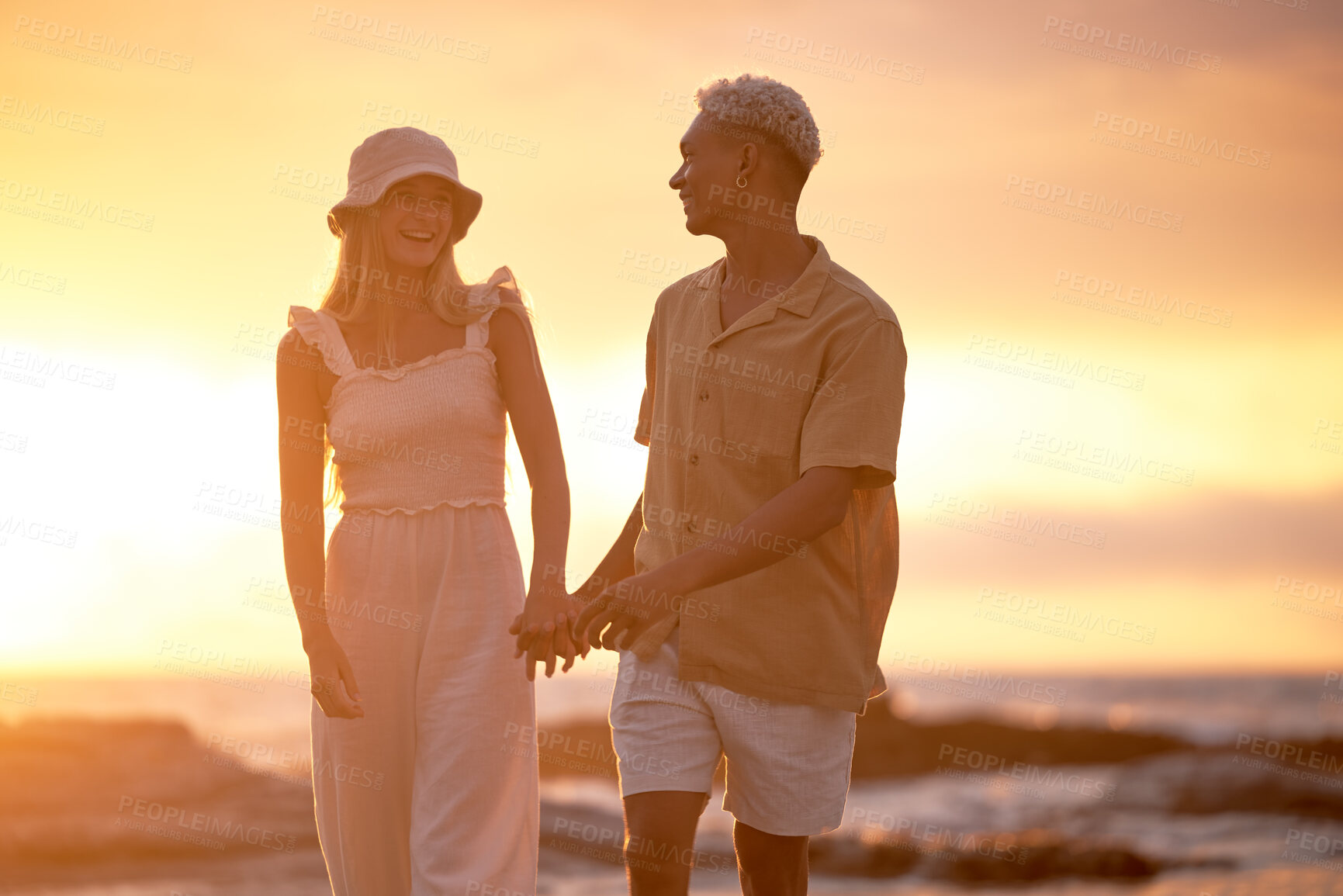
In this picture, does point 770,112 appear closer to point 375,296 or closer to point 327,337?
point 375,296

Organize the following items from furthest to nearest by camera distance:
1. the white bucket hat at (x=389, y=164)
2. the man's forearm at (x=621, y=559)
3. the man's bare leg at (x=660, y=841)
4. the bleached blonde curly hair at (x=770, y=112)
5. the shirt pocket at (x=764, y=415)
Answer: the man's forearm at (x=621, y=559) → the white bucket hat at (x=389, y=164) → the bleached blonde curly hair at (x=770, y=112) → the shirt pocket at (x=764, y=415) → the man's bare leg at (x=660, y=841)

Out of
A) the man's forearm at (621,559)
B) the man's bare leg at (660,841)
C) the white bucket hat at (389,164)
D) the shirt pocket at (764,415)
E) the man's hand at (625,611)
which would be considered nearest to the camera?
the man's hand at (625,611)

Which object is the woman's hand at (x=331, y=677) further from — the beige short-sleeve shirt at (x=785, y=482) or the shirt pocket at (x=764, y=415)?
the shirt pocket at (x=764, y=415)

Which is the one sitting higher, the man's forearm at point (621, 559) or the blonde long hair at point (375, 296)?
the blonde long hair at point (375, 296)

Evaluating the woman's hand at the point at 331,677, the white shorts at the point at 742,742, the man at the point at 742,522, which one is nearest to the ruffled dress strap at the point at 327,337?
the woman's hand at the point at 331,677

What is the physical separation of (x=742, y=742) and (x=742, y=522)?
0.71 meters

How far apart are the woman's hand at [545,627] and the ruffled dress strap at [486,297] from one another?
809mm

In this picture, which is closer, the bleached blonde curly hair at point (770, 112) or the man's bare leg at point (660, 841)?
the man's bare leg at point (660, 841)

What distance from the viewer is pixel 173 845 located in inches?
471

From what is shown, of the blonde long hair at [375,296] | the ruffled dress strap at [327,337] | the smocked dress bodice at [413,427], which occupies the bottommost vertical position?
the smocked dress bodice at [413,427]

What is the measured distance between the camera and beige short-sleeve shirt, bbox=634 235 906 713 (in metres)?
3.50

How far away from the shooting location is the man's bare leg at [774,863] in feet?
12.2

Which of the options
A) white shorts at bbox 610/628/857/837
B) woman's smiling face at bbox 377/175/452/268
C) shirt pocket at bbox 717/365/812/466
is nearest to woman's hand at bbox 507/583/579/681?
white shorts at bbox 610/628/857/837

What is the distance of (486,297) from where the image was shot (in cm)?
397
